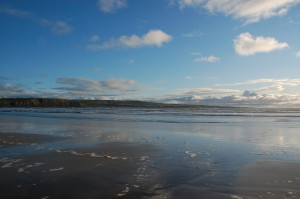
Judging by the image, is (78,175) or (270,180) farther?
(78,175)

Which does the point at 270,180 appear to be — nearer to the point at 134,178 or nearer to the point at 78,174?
the point at 134,178

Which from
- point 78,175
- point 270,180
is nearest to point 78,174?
point 78,175

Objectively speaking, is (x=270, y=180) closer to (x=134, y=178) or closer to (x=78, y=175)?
(x=134, y=178)

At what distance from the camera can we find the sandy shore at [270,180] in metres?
5.43

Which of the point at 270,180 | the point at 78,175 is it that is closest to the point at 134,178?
the point at 78,175

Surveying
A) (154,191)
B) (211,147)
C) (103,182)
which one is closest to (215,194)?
(154,191)

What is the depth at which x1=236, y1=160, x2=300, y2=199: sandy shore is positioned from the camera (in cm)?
543

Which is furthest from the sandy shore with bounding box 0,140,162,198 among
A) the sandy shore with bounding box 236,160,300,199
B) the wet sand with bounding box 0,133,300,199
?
the sandy shore with bounding box 236,160,300,199

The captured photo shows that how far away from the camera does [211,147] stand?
10.6m

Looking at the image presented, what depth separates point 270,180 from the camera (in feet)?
21.0

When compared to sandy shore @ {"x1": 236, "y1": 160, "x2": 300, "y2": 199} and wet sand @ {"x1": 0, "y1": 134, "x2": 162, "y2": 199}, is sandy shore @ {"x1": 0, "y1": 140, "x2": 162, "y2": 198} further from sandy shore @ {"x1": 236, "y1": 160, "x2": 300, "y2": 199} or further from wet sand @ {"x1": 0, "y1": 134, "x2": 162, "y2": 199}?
sandy shore @ {"x1": 236, "y1": 160, "x2": 300, "y2": 199}

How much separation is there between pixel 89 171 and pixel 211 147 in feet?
17.3

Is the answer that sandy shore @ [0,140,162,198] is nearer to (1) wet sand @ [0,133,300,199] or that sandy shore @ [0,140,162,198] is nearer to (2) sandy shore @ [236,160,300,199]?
(1) wet sand @ [0,133,300,199]

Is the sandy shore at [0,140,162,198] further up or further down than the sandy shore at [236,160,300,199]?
further up
